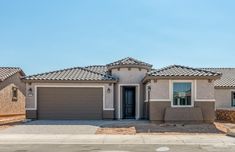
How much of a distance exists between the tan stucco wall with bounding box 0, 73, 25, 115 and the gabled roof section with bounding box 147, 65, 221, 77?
502 inches

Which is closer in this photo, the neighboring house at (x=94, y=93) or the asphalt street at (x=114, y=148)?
the asphalt street at (x=114, y=148)

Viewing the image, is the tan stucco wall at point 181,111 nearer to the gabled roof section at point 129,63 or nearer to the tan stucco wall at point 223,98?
the gabled roof section at point 129,63

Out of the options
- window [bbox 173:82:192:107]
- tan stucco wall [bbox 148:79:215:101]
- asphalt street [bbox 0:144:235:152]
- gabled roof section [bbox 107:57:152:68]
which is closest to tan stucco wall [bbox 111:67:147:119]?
gabled roof section [bbox 107:57:152:68]

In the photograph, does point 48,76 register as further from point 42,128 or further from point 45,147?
point 45,147

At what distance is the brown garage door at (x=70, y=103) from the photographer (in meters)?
26.9

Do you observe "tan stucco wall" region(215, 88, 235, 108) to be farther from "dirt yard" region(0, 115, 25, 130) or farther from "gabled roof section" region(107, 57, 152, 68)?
"dirt yard" region(0, 115, 25, 130)

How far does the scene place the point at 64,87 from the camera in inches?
1060

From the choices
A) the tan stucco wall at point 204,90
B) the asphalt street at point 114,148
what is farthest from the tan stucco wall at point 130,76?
the asphalt street at point 114,148

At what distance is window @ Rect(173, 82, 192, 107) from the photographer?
2384cm

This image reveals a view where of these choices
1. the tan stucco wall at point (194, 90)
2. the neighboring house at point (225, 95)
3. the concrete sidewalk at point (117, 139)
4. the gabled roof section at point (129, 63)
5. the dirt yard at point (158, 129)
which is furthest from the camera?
the neighboring house at point (225, 95)

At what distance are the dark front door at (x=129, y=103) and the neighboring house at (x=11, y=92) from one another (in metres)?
9.69

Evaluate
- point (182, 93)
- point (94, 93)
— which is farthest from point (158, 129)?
point (94, 93)

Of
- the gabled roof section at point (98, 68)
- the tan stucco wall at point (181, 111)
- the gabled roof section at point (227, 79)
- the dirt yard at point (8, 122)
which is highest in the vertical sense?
the gabled roof section at point (98, 68)

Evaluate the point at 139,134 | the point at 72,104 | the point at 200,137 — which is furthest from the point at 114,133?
the point at 72,104
